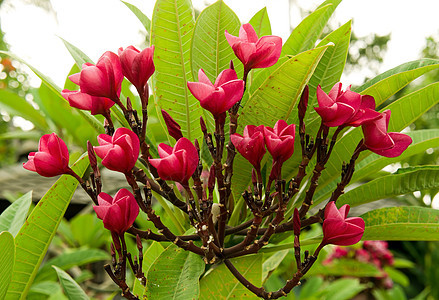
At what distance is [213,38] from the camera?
0.69 meters

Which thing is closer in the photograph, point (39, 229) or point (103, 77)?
point (103, 77)

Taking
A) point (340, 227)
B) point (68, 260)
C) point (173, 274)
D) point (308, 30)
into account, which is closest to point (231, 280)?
point (173, 274)

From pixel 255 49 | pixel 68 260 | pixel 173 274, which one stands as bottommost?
pixel 68 260

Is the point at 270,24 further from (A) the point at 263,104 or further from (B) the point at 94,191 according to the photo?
(B) the point at 94,191

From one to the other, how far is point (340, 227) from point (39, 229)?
0.53 meters

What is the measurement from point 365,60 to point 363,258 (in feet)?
47.0

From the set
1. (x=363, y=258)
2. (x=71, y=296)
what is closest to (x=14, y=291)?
(x=71, y=296)

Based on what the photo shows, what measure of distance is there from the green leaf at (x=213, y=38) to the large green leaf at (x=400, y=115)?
0.24 metres

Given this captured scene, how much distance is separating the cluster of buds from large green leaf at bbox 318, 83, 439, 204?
118 millimetres

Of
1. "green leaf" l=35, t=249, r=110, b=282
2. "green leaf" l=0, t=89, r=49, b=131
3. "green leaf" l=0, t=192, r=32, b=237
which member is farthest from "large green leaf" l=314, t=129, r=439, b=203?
"green leaf" l=0, t=89, r=49, b=131

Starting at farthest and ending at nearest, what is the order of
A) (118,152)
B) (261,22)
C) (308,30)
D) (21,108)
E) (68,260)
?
(21,108) → (68,260) → (261,22) → (308,30) → (118,152)

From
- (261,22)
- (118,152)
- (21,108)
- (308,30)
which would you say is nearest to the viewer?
(118,152)

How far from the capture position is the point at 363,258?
10.3 ft

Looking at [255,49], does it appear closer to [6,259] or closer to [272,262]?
[6,259]
